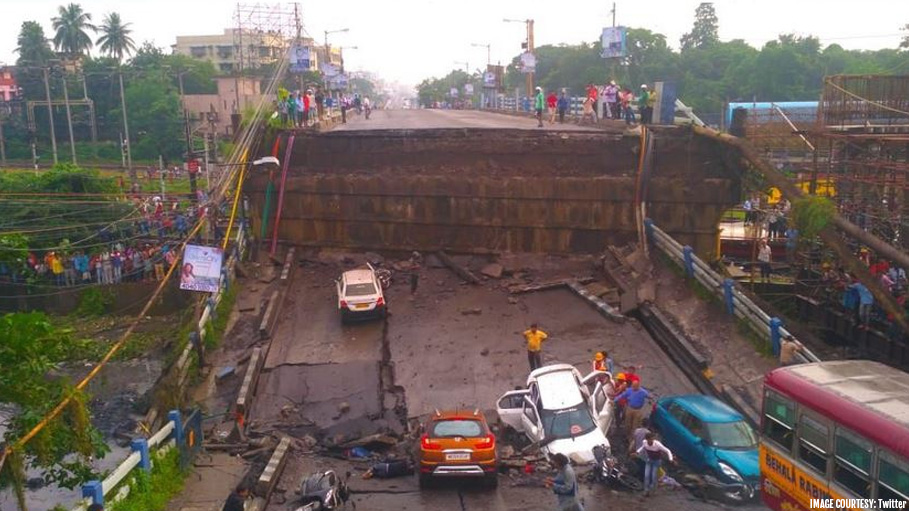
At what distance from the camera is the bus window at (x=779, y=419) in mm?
11109

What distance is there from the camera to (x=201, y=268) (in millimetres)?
18922

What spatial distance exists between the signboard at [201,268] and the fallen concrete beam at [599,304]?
1026cm

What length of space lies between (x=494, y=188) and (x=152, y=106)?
56.0m

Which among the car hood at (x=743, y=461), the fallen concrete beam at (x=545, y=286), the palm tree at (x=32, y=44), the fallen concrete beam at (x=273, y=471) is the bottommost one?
the fallen concrete beam at (x=273, y=471)

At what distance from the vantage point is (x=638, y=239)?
2581 centimetres

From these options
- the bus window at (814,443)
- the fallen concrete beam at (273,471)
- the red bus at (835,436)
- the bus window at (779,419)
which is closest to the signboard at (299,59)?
the fallen concrete beam at (273,471)

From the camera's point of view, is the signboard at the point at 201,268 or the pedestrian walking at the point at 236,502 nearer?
the pedestrian walking at the point at 236,502

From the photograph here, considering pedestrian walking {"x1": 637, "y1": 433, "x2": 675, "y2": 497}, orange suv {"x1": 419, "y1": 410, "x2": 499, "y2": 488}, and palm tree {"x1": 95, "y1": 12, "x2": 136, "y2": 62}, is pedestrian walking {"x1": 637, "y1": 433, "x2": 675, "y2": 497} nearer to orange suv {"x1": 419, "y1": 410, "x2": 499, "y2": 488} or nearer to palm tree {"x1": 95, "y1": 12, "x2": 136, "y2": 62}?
orange suv {"x1": 419, "y1": 410, "x2": 499, "y2": 488}

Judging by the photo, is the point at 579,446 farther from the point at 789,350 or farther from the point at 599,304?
the point at 599,304

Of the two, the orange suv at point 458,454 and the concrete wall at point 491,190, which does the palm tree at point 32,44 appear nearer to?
the concrete wall at point 491,190

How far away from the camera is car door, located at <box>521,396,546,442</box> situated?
625 inches

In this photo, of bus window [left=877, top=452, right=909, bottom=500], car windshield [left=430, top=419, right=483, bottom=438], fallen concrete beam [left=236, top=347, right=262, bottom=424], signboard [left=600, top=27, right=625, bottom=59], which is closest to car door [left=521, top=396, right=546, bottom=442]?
car windshield [left=430, top=419, right=483, bottom=438]

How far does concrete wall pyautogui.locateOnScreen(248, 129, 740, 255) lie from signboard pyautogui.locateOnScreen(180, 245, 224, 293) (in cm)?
927

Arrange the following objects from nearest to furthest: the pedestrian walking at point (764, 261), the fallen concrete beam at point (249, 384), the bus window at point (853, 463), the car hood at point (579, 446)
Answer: the bus window at point (853, 463) → the car hood at point (579, 446) → the fallen concrete beam at point (249, 384) → the pedestrian walking at point (764, 261)
